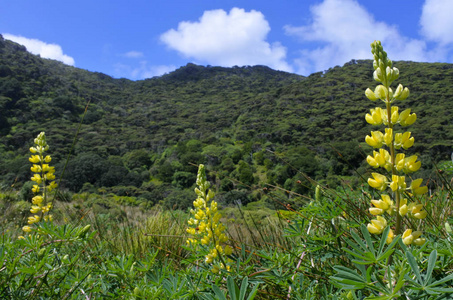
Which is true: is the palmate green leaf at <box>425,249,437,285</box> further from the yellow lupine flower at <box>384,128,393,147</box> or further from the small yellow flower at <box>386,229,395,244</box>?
the yellow lupine flower at <box>384,128,393,147</box>

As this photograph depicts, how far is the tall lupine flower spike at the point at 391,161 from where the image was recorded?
2.91ft

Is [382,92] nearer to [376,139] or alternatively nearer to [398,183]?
[376,139]

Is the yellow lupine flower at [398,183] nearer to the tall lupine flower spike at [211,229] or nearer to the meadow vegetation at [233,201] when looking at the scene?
the meadow vegetation at [233,201]

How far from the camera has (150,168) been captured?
3347 centimetres

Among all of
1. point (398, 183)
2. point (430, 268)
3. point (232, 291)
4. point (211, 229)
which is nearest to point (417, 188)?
point (398, 183)

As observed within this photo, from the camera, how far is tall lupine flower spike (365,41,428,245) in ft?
2.91

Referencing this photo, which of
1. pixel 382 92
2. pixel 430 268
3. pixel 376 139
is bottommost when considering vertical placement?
pixel 430 268

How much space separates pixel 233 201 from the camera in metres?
4.28

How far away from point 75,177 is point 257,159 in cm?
1835

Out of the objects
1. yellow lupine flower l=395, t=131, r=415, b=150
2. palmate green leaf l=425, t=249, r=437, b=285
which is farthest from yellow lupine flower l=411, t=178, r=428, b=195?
palmate green leaf l=425, t=249, r=437, b=285

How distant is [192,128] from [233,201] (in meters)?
45.6

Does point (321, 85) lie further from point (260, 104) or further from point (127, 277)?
point (127, 277)

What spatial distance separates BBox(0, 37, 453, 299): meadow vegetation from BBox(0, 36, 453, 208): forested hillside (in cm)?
30

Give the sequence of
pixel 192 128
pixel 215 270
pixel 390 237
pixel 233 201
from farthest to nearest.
Answer: 1. pixel 192 128
2. pixel 233 201
3. pixel 215 270
4. pixel 390 237
